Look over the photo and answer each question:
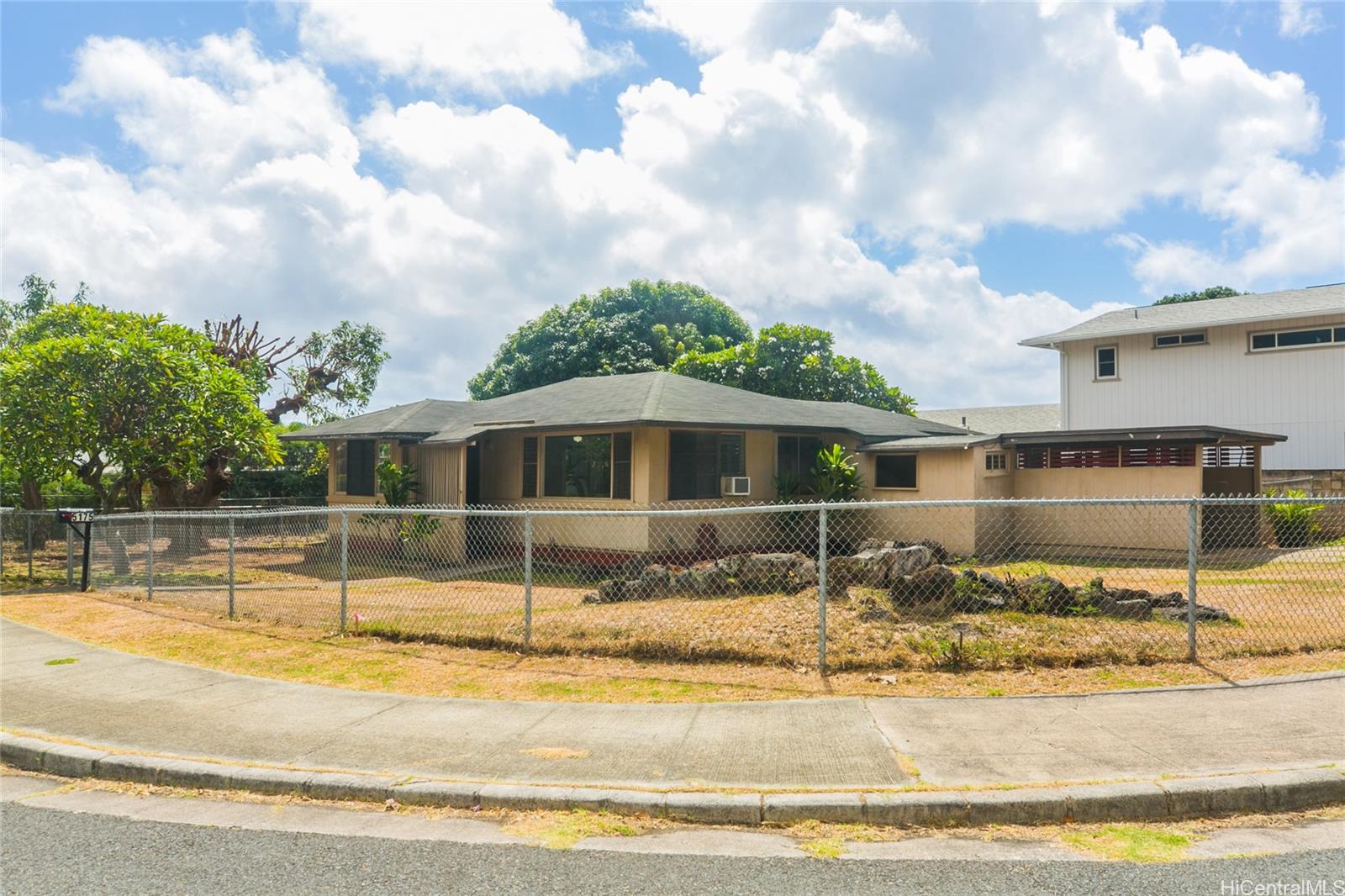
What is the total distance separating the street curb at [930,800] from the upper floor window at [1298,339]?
2105 cm

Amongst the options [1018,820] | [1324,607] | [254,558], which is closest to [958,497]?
[1324,607]

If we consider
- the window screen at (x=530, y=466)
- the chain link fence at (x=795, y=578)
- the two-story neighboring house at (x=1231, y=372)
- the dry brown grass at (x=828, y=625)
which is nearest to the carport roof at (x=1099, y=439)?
the chain link fence at (x=795, y=578)

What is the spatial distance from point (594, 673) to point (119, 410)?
43.7ft

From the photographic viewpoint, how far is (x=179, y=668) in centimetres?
761

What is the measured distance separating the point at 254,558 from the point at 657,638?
14529 mm

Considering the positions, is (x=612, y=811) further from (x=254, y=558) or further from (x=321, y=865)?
(x=254, y=558)

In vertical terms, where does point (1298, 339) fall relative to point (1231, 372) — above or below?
above

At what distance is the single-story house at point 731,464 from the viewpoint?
51.4 feet

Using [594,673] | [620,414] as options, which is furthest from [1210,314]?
[594,673]

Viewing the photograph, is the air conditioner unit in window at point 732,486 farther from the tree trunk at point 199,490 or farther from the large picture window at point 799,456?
the tree trunk at point 199,490

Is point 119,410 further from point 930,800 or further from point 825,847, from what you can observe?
point 930,800

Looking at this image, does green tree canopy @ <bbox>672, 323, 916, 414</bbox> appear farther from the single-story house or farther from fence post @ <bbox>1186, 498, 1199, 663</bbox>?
fence post @ <bbox>1186, 498, 1199, 663</bbox>

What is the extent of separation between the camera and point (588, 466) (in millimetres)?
16500

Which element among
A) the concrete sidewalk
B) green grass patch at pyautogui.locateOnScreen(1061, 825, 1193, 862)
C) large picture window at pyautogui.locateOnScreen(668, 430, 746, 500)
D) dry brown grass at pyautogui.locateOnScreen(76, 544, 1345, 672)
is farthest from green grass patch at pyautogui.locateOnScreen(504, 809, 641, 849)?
large picture window at pyautogui.locateOnScreen(668, 430, 746, 500)
